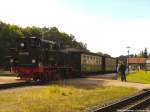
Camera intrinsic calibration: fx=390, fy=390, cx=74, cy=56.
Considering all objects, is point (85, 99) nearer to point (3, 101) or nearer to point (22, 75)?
point (3, 101)

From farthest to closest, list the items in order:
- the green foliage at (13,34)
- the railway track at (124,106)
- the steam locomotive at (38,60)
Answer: the green foliage at (13,34) → the steam locomotive at (38,60) → the railway track at (124,106)

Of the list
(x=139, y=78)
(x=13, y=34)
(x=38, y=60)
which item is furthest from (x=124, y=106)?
(x=13, y=34)

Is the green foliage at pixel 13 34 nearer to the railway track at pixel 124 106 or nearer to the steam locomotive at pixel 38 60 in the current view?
the steam locomotive at pixel 38 60

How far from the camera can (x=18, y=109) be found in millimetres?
14570

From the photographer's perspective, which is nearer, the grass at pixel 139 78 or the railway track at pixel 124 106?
the railway track at pixel 124 106

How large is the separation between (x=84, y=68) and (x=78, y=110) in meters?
27.0

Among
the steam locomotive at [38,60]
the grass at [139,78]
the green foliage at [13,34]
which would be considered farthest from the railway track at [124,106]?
the green foliage at [13,34]

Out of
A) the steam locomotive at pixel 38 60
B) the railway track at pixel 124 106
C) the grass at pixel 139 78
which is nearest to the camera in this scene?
the railway track at pixel 124 106

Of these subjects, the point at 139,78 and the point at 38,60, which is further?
the point at 139,78

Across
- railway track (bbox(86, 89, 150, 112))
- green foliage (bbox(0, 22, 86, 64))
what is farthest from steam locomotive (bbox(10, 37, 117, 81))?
green foliage (bbox(0, 22, 86, 64))

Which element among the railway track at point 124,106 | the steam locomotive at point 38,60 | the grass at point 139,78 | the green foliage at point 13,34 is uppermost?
the green foliage at point 13,34

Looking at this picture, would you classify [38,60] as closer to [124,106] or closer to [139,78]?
[124,106]

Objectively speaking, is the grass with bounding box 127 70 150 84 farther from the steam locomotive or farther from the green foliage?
the green foliage

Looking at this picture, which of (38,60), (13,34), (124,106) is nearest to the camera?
(124,106)
